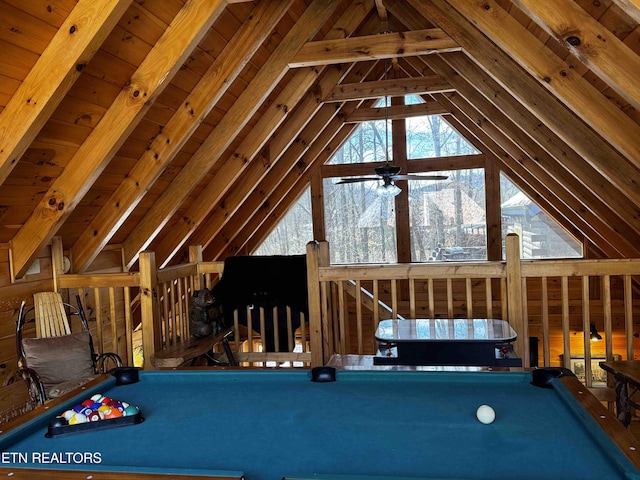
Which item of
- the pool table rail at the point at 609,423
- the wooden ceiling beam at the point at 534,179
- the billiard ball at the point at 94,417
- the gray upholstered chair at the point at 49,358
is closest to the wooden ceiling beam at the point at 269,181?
the wooden ceiling beam at the point at 534,179

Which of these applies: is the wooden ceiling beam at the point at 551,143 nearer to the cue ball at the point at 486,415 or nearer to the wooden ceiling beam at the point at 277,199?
the wooden ceiling beam at the point at 277,199

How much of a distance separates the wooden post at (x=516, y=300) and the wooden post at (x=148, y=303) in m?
2.49

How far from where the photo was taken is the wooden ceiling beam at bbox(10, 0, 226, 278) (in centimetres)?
309

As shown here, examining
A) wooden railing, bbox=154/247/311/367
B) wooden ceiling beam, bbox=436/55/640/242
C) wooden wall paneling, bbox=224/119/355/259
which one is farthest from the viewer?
wooden wall paneling, bbox=224/119/355/259

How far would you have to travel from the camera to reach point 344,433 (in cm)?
163

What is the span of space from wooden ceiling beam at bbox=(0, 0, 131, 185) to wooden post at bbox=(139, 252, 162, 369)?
1.23m

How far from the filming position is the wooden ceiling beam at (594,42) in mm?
2561

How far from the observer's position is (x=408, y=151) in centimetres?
840

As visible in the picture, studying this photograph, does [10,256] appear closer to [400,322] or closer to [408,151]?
[400,322]

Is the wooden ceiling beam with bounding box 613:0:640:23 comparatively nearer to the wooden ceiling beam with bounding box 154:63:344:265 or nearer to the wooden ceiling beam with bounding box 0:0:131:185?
the wooden ceiling beam with bounding box 0:0:131:185

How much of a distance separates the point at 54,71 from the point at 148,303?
178cm

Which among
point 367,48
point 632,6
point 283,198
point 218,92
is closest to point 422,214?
point 283,198

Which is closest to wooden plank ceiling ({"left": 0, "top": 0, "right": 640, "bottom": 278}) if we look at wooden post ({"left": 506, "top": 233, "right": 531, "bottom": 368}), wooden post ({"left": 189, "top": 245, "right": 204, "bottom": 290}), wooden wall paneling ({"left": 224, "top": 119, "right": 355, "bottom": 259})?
wooden post ({"left": 189, "top": 245, "right": 204, "bottom": 290})

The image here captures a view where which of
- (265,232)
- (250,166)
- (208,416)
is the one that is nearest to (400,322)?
(208,416)
